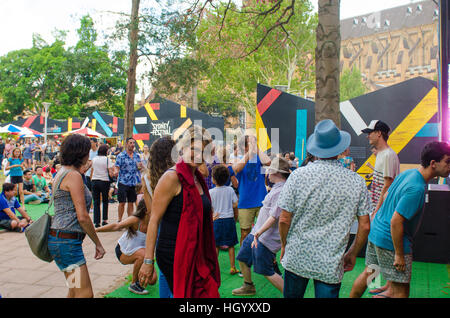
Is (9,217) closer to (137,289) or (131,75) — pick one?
(137,289)

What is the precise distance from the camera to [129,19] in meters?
12.4

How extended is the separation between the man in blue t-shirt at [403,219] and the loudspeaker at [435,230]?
3.01 metres

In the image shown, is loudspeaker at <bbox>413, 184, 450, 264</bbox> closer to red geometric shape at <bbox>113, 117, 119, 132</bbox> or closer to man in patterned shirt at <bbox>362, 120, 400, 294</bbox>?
man in patterned shirt at <bbox>362, 120, 400, 294</bbox>

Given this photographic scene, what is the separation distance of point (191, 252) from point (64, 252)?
1211mm

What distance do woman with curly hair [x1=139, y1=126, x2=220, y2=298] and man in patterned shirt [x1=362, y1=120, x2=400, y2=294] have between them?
100 inches

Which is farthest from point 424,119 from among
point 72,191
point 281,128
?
point 72,191

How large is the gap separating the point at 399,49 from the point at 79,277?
3709 inches

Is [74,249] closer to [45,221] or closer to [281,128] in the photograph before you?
[45,221]

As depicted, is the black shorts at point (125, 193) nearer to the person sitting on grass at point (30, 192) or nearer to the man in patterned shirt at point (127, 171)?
the man in patterned shirt at point (127, 171)

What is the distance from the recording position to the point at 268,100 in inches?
455

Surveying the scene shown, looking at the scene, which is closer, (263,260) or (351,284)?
(263,260)

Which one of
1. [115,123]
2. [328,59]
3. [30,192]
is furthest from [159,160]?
[115,123]

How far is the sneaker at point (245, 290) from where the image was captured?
14.8 ft

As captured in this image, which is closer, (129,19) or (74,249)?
(74,249)
